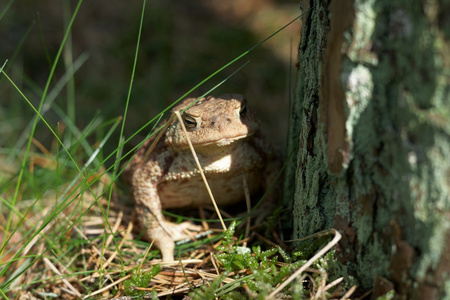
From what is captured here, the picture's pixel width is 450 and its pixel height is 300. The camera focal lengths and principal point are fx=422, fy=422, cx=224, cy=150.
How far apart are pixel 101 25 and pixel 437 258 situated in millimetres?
4363

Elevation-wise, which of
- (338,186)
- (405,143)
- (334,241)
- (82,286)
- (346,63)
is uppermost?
(346,63)

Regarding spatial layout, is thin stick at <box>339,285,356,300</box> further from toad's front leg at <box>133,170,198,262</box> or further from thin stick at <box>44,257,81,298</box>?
thin stick at <box>44,257,81,298</box>

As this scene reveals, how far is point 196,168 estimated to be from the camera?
227 cm

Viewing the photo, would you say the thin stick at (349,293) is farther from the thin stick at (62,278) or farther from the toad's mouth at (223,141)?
the thin stick at (62,278)

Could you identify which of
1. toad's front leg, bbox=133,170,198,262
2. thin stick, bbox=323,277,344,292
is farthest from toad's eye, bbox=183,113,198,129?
thin stick, bbox=323,277,344,292

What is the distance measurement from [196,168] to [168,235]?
40cm

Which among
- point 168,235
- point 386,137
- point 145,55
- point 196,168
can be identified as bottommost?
point 168,235

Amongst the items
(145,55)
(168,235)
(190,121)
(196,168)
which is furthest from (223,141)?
(145,55)

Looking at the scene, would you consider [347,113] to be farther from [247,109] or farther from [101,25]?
[101,25]

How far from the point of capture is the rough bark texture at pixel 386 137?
1222 millimetres

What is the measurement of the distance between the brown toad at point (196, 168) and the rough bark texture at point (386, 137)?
0.52 m

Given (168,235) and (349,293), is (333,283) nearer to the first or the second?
(349,293)

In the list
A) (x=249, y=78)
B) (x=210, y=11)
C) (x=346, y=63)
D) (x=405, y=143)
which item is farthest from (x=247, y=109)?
(x=210, y=11)

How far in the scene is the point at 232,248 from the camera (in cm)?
194
